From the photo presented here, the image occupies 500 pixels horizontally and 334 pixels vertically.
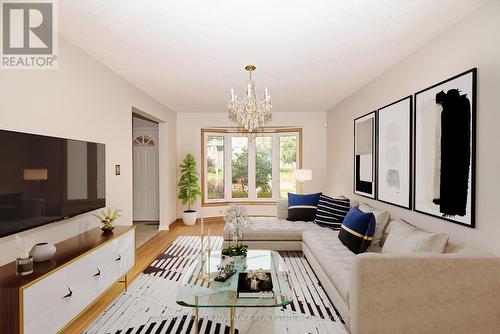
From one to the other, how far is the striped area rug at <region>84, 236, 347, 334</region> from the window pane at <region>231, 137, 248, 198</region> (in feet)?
13.1

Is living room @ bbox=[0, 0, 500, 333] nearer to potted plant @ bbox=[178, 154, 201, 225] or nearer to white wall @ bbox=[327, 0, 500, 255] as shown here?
white wall @ bbox=[327, 0, 500, 255]

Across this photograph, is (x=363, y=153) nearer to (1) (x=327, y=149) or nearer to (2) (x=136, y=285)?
(1) (x=327, y=149)

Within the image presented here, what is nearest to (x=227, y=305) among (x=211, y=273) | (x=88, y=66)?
(x=211, y=273)

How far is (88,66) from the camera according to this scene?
3260 mm

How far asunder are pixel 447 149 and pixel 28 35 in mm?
3879

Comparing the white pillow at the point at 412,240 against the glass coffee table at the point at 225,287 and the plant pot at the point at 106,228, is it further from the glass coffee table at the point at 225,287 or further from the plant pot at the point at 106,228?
the plant pot at the point at 106,228

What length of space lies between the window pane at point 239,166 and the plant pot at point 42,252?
5.25 metres

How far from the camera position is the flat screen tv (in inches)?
80.7

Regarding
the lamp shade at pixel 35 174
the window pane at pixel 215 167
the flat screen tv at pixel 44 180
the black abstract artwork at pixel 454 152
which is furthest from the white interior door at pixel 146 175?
the black abstract artwork at pixel 454 152

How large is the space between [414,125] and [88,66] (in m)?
3.76

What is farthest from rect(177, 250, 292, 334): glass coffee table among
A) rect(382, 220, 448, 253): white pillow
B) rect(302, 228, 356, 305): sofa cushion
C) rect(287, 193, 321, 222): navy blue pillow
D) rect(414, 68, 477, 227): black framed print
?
rect(287, 193, 321, 222): navy blue pillow

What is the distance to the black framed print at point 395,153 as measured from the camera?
3.22 meters

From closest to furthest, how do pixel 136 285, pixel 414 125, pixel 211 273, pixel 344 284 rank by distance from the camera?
pixel 344 284
pixel 211 273
pixel 414 125
pixel 136 285

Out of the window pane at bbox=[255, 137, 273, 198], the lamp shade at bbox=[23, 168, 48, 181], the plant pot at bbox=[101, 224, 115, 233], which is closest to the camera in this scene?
the lamp shade at bbox=[23, 168, 48, 181]
